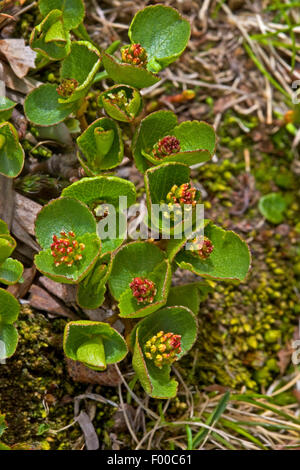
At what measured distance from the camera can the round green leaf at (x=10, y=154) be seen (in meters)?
1.36

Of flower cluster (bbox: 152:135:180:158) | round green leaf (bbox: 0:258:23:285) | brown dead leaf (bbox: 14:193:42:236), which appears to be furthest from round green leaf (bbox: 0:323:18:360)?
flower cluster (bbox: 152:135:180:158)

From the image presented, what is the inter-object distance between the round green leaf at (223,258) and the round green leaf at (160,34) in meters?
0.54

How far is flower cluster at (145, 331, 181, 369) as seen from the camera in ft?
4.25

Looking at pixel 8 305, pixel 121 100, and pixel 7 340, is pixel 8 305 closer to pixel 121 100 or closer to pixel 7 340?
pixel 7 340

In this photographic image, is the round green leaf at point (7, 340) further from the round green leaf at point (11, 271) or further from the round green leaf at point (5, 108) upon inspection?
the round green leaf at point (5, 108)

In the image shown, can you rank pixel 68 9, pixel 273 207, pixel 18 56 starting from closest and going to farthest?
pixel 68 9 < pixel 18 56 < pixel 273 207

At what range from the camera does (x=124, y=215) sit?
139 centimetres

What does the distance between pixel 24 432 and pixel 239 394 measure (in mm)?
746

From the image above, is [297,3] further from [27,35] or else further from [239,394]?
[239,394]

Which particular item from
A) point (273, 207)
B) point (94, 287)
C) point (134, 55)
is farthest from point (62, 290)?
point (273, 207)

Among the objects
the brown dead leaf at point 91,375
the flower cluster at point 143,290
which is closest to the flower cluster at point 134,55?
the flower cluster at point 143,290

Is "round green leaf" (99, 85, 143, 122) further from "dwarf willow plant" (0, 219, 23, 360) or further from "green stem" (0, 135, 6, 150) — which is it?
"dwarf willow plant" (0, 219, 23, 360)

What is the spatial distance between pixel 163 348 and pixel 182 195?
43 centimetres
